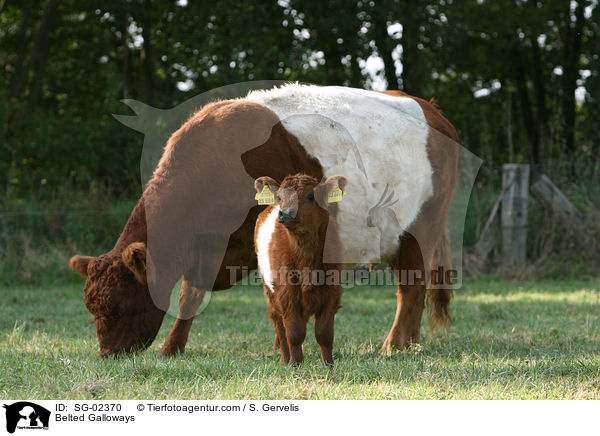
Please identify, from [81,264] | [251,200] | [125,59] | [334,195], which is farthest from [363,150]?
[125,59]

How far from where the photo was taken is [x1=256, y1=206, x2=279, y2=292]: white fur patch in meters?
4.58

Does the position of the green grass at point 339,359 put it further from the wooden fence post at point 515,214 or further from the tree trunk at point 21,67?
the tree trunk at point 21,67

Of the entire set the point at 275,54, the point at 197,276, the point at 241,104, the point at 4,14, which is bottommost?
the point at 197,276

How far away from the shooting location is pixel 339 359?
4.62 meters

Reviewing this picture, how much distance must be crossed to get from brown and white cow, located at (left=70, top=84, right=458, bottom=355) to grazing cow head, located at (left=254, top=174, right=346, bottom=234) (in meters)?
0.70

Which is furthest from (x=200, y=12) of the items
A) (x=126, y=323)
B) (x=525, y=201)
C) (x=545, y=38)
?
(x=126, y=323)

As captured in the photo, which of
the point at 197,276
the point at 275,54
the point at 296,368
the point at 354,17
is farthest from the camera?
the point at 354,17

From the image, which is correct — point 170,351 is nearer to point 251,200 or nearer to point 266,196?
point 251,200

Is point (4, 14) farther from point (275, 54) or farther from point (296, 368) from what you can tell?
point (296, 368)

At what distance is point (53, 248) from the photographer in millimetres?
10055

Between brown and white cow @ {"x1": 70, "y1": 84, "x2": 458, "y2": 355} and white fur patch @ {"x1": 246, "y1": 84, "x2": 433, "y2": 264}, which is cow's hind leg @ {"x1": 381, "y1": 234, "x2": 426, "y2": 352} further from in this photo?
white fur patch @ {"x1": 246, "y1": 84, "x2": 433, "y2": 264}

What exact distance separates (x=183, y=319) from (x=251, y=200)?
118 cm

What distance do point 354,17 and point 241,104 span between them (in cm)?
1059
